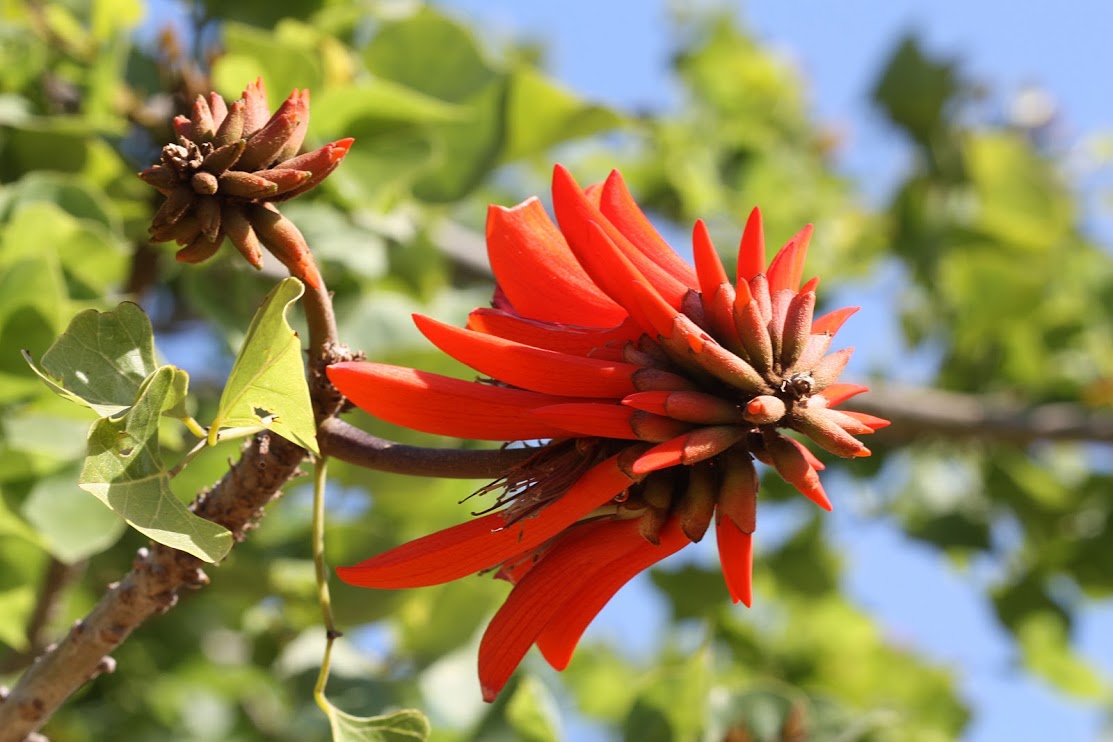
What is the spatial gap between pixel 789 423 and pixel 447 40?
1027 millimetres

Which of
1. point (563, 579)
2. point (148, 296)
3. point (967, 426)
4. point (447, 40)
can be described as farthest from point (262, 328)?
point (967, 426)

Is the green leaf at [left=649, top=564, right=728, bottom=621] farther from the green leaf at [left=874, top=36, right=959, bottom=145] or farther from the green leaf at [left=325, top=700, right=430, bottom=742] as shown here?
the green leaf at [left=325, top=700, right=430, bottom=742]

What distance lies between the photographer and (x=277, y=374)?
25.6 inches

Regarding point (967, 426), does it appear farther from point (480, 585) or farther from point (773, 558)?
point (480, 585)

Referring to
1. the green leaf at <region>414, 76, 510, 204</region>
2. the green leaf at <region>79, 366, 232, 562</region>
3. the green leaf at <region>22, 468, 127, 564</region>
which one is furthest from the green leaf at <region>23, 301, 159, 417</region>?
the green leaf at <region>414, 76, 510, 204</region>

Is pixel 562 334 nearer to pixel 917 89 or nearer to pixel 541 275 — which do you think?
pixel 541 275

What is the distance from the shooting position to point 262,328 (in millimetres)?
652

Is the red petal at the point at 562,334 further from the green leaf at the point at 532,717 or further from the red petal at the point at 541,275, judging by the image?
the green leaf at the point at 532,717

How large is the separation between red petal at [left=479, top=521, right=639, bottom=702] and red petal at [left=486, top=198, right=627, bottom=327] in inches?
4.9

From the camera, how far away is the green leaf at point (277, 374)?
0.64 metres

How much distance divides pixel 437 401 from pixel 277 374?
9 centimetres

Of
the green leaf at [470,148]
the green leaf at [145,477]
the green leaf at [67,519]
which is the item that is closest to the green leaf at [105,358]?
the green leaf at [145,477]

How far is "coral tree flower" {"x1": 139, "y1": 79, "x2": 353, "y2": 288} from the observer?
2.10 ft

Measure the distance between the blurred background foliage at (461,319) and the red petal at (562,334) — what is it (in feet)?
1.37
